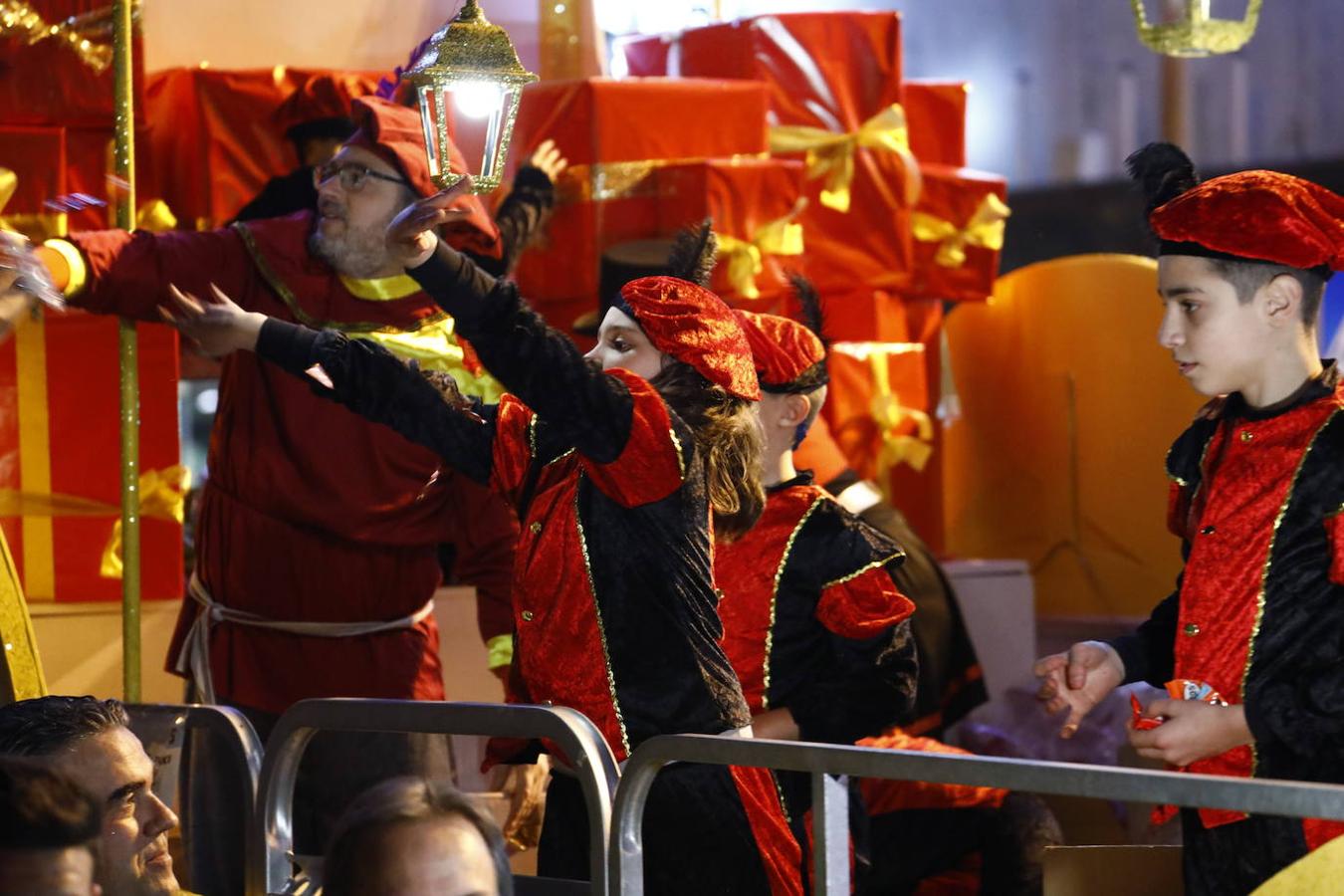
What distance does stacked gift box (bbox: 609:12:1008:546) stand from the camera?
16.4ft

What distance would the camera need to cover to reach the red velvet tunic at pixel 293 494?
11.6ft

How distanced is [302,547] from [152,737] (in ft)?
3.69

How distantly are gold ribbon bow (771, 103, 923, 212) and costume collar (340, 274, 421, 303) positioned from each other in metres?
1.66

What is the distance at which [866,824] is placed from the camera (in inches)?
139

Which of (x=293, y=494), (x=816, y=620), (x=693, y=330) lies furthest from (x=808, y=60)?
(x=693, y=330)

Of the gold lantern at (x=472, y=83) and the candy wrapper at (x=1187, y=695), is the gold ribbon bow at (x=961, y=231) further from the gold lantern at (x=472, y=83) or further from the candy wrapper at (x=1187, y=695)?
the candy wrapper at (x=1187, y=695)

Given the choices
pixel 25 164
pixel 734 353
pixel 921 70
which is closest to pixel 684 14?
pixel 25 164

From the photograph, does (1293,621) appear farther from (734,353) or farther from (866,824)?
(866,824)

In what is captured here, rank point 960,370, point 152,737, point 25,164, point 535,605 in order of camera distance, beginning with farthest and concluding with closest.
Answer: point 960,370 → point 25,164 → point 535,605 → point 152,737

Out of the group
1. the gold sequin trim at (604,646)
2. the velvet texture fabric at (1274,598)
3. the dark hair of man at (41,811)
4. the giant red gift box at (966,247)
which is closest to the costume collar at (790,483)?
the gold sequin trim at (604,646)

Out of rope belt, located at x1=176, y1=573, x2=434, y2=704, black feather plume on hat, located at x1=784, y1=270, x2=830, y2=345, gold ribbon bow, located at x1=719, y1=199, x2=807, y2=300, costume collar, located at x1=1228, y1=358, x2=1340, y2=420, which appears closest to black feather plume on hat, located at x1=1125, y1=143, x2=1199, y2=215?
costume collar, located at x1=1228, y1=358, x2=1340, y2=420

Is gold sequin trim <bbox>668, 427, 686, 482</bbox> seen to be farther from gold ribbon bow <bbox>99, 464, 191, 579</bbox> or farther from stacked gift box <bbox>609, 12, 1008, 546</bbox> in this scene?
stacked gift box <bbox>609, 12, 1008, 546</bbox>

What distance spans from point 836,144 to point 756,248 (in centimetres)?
56

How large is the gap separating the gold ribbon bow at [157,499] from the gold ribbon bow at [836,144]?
1.85m
